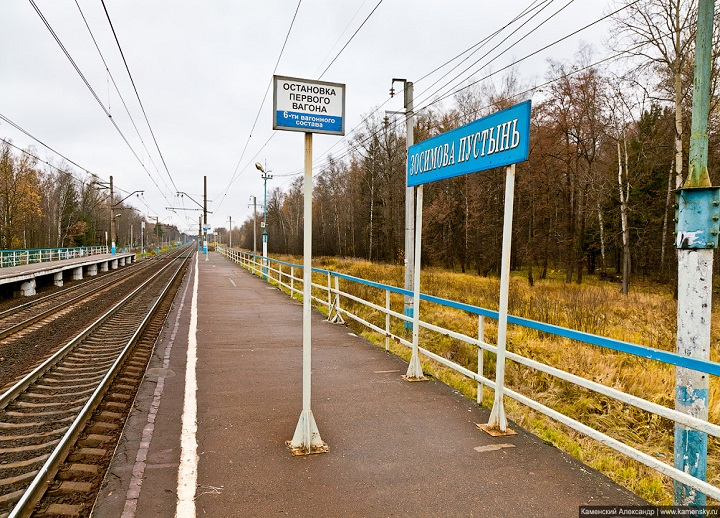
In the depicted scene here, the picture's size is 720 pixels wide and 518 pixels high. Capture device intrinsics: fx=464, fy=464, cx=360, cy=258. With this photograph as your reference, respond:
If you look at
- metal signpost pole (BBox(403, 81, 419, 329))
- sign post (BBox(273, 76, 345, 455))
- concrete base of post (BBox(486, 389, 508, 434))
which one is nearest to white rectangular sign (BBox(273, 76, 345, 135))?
sign post (BBox(273, 76, 345, 455))

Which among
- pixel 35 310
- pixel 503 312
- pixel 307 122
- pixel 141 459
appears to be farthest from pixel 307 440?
pixel 35 310

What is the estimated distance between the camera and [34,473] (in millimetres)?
3977

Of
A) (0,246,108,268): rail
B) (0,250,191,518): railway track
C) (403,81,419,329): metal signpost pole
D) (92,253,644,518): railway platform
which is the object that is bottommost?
(0,250,191,518): railway track

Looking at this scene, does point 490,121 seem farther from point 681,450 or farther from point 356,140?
point 356,140

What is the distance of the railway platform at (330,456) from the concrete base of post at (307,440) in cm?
8

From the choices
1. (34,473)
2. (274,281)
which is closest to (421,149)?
(34,473)

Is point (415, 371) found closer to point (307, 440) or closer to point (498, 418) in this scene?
point (498, 418)

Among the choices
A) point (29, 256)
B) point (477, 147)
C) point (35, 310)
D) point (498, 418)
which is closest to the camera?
point (498, 418)

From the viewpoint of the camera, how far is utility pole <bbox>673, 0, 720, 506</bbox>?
3080 mm

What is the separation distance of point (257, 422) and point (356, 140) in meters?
40.1

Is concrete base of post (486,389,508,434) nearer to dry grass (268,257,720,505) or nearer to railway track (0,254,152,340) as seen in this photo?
dry grass (268,257,720,505)

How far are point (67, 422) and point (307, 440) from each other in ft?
10.2

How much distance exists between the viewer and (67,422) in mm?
5230

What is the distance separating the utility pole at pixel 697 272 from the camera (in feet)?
10.1
